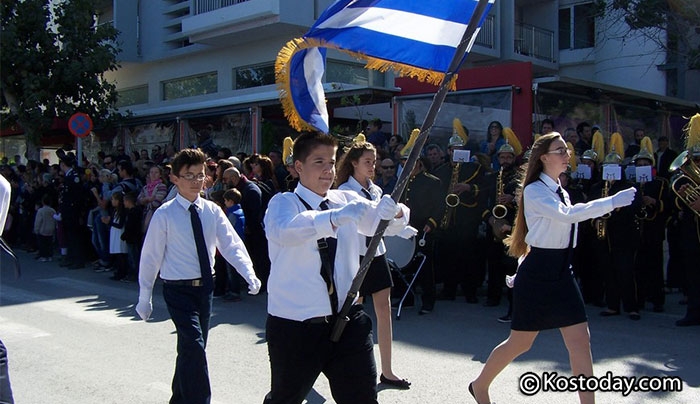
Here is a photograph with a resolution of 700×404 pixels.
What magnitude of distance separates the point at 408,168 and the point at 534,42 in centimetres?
2153

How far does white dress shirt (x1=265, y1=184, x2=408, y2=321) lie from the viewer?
11.1 ft

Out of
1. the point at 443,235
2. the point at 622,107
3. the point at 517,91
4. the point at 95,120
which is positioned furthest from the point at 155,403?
the point at 95,120

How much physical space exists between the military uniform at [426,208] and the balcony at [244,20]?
11.2 metres

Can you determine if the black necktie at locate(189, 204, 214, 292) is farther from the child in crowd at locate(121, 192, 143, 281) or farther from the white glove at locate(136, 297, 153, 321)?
the child in crowd at locate(121, 192, 143, 281)

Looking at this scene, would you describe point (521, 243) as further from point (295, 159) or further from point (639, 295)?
point (639, 295)

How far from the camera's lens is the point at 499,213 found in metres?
7.41

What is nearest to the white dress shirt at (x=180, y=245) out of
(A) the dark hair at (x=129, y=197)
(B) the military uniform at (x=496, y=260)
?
(B) the military uniform at (x=496, y=260)

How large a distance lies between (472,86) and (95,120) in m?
13.6

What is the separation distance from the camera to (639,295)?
28.2 feet

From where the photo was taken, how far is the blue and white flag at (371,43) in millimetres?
4141

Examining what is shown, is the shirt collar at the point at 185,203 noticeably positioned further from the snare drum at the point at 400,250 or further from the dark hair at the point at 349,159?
the snare drum at the point at 400,250

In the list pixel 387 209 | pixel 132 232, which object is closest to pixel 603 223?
pixel 387 209

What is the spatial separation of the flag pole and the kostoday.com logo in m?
2.56

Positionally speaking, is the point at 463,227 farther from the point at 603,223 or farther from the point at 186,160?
the point at 186,160
